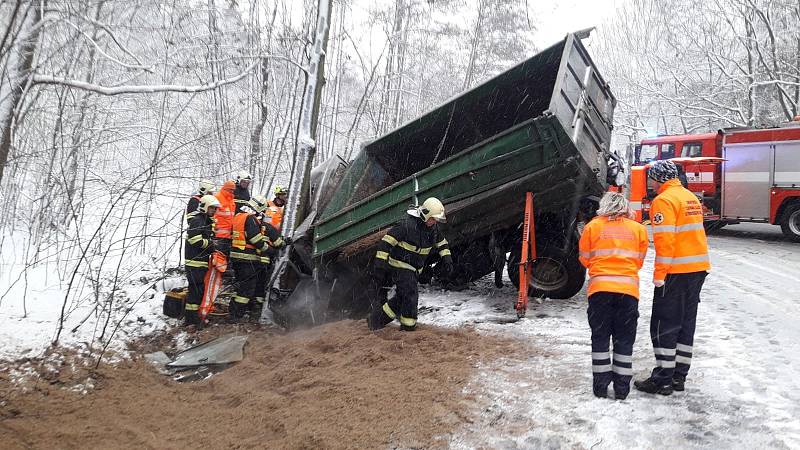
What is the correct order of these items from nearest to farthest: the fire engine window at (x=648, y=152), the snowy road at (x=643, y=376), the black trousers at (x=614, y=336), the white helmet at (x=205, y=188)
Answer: the snowy road at (x=643, y=376) < the black trousers at (x=614, y=336) < the white helmet at (x=205, y=188) < the fire engine window at (x=648, y=152)

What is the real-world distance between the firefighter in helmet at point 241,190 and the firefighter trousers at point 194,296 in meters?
0.97

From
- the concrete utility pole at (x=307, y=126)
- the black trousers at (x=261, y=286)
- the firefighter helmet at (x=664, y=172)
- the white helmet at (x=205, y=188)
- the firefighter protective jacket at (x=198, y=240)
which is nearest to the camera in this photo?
the firefighter helmet at (x=664, y=172)

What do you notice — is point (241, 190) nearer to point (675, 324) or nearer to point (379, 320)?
point (379, 320)

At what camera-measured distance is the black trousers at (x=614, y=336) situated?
3277 mm

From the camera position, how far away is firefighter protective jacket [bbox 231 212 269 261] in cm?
627

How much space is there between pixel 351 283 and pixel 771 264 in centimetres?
688

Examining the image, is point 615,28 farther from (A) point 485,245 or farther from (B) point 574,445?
(B) point 574,445

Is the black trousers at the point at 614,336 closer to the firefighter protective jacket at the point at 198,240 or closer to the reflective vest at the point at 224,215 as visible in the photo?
the firefighter protective jacket at the point at 198,240

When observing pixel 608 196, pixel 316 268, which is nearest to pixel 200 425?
pixel 316 268

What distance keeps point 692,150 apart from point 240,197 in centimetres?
1188

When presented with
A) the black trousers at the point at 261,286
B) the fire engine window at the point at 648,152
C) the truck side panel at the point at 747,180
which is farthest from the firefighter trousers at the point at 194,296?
the fire engine window at the point at 648,152

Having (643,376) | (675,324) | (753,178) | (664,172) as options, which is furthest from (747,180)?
(675,324)

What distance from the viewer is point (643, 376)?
3.66 metres

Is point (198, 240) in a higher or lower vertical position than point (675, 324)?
higher
